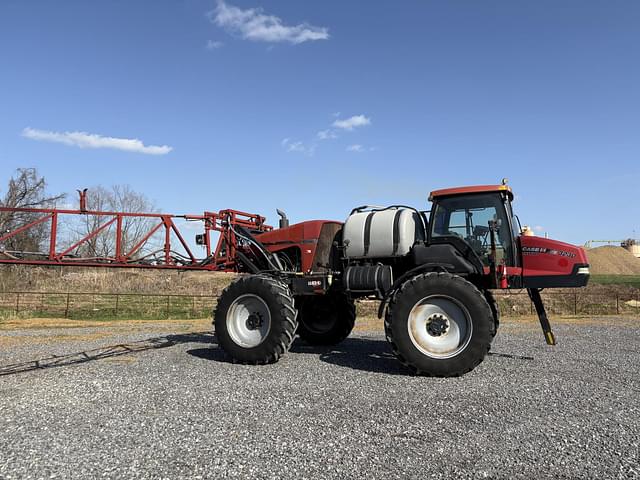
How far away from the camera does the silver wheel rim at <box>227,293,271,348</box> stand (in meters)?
8.71

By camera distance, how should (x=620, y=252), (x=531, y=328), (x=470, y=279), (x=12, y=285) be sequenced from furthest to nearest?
1. (x=620, y=252)
2. (x=12, y=285)
3. (x=531, y=328)
4. (x=470, y=279)

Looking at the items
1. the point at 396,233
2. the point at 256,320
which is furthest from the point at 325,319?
the point at 396,233

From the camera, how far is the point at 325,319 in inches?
424

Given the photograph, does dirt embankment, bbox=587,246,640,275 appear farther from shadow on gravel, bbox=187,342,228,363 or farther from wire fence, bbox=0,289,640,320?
shadow on gravel, bbox=187,342,228,363

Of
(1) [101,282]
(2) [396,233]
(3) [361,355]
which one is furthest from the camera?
(1) [101,282]

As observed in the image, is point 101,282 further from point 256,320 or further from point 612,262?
point 612,262

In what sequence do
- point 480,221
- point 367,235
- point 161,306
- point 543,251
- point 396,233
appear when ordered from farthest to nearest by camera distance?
point 161,306 < point 367,235 < point 396,233 < point 480,221 < point 543,251

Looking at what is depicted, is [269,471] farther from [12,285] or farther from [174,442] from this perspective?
[12,285]

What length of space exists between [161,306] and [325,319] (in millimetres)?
16332

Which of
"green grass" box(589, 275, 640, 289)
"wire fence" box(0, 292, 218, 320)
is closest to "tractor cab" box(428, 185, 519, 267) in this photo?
"wire fence" box(0, 292, 218, 320)

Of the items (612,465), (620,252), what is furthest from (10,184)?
(620,252)

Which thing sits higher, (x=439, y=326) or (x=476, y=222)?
(x=476, y=222)

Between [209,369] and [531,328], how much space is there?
10906mm

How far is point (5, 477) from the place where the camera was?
378cm
